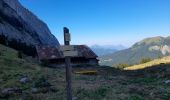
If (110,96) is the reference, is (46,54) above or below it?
above

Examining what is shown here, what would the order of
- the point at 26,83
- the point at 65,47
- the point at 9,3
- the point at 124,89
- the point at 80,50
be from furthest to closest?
the point at 9,3
the point at 80,50
the point at 26,83
the point at 124,89
the point at 65,47

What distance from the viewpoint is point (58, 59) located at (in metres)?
90.6

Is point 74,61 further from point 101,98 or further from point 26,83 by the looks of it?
point 101,98

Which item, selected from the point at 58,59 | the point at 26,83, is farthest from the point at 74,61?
the point at 26,83

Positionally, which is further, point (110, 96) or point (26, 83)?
point (26, 83)

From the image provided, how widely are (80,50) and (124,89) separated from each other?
71.1 meters

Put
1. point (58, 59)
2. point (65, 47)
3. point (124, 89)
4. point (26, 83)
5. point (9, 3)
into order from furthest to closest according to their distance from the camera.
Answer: point (9, 3) < point (58, 59) < point (26, 83) < point (124, 89) < point (65, 47)

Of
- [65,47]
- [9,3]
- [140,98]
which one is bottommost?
[140,98]

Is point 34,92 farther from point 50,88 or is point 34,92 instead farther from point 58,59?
point 58,59

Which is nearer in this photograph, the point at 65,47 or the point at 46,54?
the point at 65,47

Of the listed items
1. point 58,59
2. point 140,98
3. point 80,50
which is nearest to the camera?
point 140,98

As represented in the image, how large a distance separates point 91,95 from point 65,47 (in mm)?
7889

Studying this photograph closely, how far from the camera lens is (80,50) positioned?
9850 cm

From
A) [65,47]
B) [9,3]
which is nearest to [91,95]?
[65,47]
